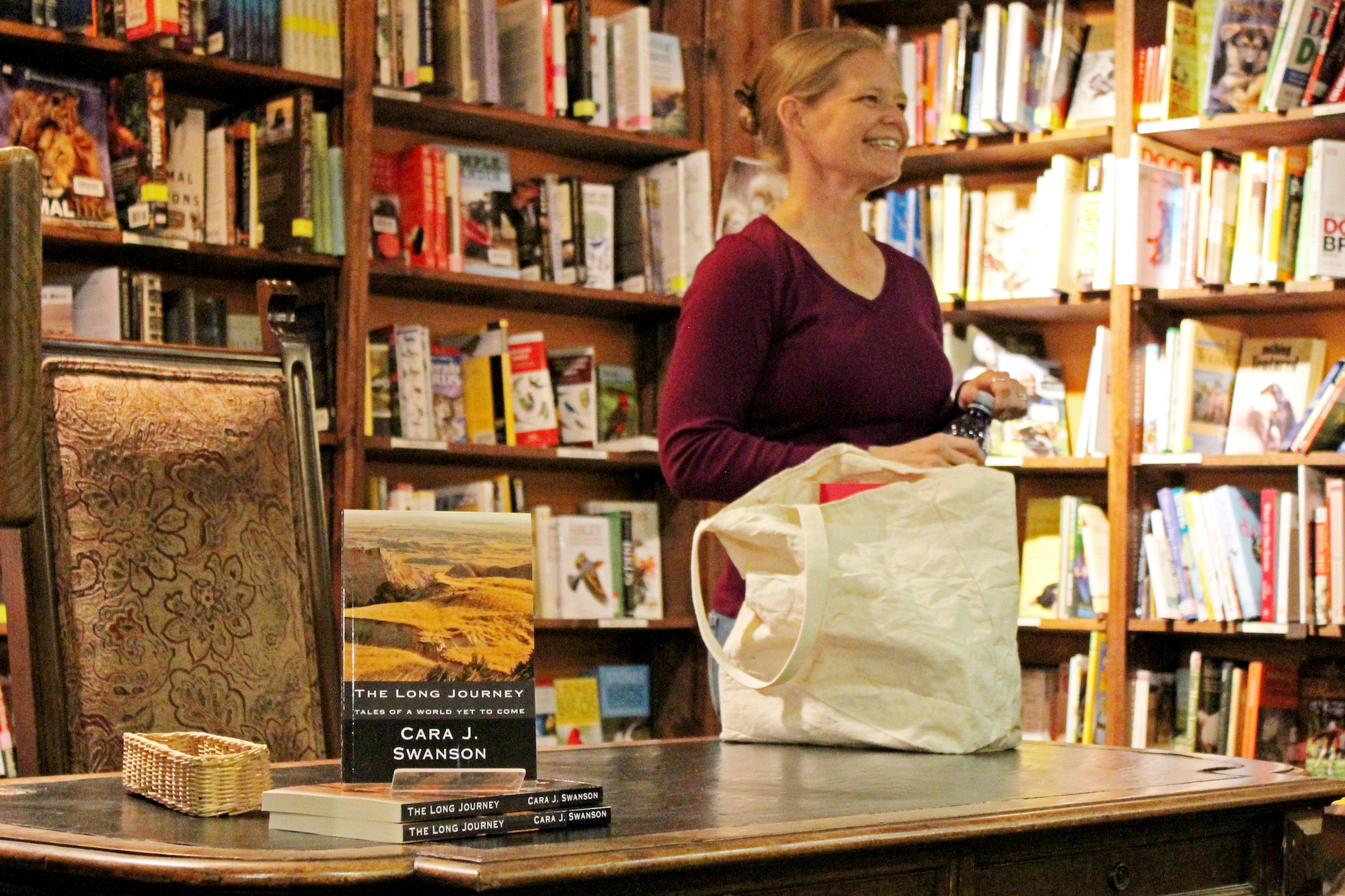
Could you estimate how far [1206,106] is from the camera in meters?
3.52

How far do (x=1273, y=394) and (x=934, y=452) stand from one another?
2153mm

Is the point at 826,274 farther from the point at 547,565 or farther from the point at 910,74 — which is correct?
the point at 910,74

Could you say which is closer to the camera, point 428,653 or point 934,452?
point 428,653

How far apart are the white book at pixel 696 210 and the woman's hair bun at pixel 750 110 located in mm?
1603

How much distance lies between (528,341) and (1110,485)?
1.34 meters

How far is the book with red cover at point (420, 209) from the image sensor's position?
350cm

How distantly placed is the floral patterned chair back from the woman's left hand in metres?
0.78

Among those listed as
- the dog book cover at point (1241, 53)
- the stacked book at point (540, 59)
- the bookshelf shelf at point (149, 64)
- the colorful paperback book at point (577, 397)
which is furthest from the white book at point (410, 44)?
the dog book cover at point (1241, 53)

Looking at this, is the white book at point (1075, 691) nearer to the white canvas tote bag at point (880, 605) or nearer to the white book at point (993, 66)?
the white book at point (993, 66)

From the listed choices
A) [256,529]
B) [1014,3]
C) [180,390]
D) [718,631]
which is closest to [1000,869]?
[718,631]

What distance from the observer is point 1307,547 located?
3.35 meters

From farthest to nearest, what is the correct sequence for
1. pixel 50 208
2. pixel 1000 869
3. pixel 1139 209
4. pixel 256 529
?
pixel 1139 209, pixel 50 208, pixel 256 529, pixel 1000 869

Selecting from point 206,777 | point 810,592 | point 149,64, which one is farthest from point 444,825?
point 149,64

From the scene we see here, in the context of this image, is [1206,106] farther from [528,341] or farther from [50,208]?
[50,208]
